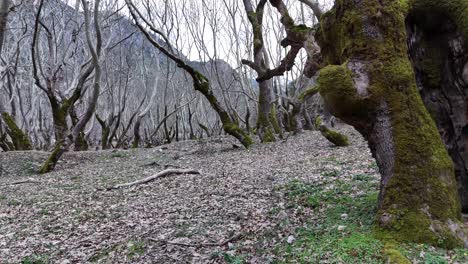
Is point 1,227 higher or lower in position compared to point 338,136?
lower

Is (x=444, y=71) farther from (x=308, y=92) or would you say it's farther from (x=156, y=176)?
(x=308, y=92)

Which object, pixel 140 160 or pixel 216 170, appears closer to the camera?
pixel 216 170

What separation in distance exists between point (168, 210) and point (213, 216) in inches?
32.7

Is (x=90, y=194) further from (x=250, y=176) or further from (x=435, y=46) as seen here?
(x=435, y=46)

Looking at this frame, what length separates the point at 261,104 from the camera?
12.1 metres

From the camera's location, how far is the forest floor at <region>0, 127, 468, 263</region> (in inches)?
139

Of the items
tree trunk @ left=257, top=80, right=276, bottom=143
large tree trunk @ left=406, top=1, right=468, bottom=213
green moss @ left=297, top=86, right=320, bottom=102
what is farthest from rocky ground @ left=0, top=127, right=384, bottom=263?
green moss @ left=297, top=86, right=320, bottom=102

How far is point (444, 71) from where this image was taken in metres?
3.74

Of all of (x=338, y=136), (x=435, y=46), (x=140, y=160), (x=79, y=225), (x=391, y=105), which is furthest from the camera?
(x=140, y=160)

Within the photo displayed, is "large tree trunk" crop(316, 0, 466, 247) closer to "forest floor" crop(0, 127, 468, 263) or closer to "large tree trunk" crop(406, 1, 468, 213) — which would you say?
"forest floor" crop(0, 127, 468, 263)

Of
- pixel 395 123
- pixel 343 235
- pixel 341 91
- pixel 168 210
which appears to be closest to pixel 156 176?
pixel 168 210

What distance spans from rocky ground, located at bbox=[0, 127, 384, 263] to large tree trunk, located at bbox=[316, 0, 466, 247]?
45.6 inches

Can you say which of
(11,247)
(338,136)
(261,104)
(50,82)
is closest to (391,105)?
(11,247)

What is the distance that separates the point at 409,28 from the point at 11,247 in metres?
5.12
